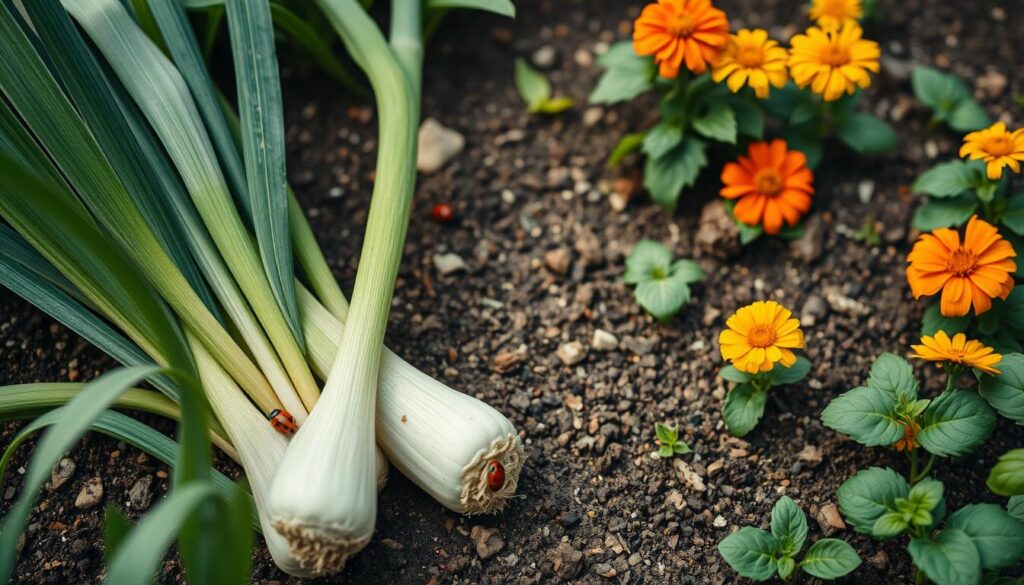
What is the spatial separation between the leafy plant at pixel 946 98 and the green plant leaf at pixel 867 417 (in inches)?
31.9

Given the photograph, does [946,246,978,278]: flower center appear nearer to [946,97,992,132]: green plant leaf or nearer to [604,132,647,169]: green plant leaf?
[946,97,992,132]: green plant leaf

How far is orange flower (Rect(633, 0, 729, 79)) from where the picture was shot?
162 centimetres

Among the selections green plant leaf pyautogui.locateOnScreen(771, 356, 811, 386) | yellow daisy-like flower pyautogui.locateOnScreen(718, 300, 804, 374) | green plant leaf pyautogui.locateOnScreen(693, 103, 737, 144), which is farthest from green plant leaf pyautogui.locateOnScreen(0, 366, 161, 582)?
green plant leaf pyautogui.locateOnScreen(693, 103, 737, 144)

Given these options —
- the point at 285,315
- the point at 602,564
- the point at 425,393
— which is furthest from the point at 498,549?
the point at 285,315

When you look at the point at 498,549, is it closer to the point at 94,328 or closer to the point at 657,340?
the point at 657,340

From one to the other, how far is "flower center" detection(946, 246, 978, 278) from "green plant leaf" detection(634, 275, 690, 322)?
0.47 metres

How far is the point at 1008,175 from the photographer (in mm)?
1771

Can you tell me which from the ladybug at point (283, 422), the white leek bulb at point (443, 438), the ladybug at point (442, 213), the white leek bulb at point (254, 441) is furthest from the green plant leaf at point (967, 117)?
the ladybug at point (283, 422)

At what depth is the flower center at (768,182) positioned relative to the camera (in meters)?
1.74

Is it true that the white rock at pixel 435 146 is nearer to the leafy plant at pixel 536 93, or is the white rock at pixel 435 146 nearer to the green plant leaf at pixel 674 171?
the leafy plant at pixel 536 93

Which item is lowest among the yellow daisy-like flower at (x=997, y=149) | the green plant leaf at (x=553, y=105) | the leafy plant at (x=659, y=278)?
the leafy plant at (x=659, y=278)

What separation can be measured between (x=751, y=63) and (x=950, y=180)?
0.46 meters

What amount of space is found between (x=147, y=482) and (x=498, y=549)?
627 mm

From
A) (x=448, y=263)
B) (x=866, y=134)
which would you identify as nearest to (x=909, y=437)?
(x=866, y=134)
